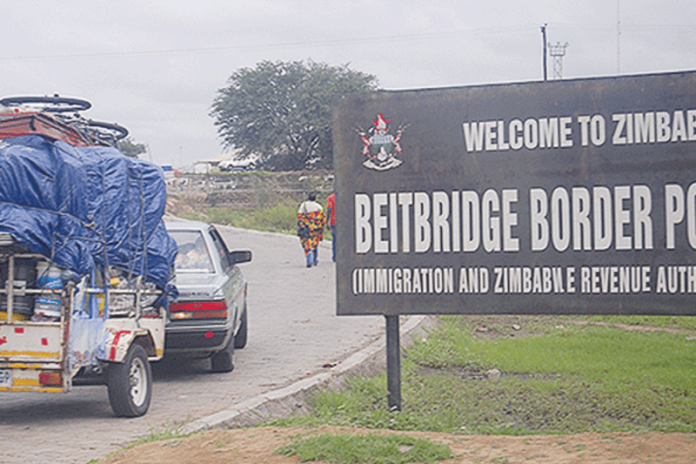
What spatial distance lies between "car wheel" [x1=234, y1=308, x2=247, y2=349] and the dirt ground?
4945 millimetres

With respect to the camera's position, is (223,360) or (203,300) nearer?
(203,300)

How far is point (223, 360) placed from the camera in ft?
32.3

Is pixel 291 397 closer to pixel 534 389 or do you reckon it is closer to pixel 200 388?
pixel 200 388

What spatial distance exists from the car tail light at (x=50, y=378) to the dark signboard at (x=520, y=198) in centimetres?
234

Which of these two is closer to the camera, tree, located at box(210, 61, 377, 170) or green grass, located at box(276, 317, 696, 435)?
green grass, located at box(276, 317, 696, 435)

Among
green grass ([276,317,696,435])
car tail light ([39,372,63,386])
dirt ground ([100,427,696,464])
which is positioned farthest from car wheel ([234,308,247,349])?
dirt ground ([100,427,696,464])

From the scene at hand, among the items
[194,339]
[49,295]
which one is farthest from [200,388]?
[49,295]

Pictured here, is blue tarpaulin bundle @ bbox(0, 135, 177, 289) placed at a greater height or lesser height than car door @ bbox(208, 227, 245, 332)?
greater

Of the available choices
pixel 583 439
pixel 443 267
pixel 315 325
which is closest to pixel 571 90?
pixel 443 267

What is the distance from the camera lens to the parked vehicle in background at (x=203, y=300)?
9.17 metres

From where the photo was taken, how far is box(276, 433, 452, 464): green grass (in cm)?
540

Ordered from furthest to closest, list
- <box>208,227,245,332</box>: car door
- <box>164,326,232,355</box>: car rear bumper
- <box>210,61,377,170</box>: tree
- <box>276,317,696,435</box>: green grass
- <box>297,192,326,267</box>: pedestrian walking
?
<box>210,61,377,170</box>: tree
<box>297,192,326,267</box>: pedestrian walking
<box>208,227,245,332</box>: car door
<box>164,326,232,355</box>: car rear bumper
<box>276,317,696,435</box>: green grass

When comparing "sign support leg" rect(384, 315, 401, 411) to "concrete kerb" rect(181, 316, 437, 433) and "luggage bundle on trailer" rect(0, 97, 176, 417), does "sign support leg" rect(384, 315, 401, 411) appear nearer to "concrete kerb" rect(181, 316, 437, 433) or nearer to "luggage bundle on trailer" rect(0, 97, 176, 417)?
"concrete kerb" rect(181, 316, 437, 433)

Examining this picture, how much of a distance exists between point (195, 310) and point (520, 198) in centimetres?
415
